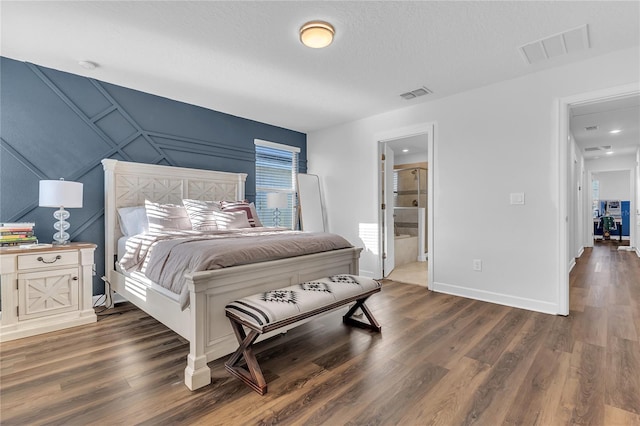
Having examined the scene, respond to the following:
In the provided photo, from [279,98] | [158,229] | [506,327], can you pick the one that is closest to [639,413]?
[506,327]

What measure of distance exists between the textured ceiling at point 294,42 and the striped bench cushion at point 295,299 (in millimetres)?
1957

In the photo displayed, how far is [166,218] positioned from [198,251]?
1.43m

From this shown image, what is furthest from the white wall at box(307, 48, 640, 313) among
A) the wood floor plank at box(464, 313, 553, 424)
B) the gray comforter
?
the gray comforter

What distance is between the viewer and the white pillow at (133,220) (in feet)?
10.7

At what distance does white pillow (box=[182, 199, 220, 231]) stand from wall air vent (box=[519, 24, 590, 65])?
3374 millimetres

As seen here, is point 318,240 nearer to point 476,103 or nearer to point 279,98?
point 279,98

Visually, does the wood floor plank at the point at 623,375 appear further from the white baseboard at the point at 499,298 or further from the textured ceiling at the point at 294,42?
the textured ceiling at the point at 294,42

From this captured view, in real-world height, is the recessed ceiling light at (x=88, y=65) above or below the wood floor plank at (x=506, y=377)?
above

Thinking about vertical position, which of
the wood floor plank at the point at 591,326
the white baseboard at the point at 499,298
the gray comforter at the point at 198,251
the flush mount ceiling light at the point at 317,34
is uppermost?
the flush mount ceiling light at the point at 317,34

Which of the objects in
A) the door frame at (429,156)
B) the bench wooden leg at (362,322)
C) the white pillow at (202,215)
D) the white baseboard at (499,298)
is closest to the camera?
the bench wooden leg at (362,322)

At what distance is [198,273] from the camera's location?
6.06 ft

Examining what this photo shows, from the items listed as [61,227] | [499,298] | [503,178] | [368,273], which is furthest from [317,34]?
[368,273]

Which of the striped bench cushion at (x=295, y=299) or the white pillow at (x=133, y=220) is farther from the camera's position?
the white pillow at (x=133, y=220)

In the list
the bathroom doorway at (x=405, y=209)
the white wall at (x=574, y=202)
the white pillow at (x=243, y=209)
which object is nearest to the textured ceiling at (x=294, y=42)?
the white pillow at (x=243, y=209)
